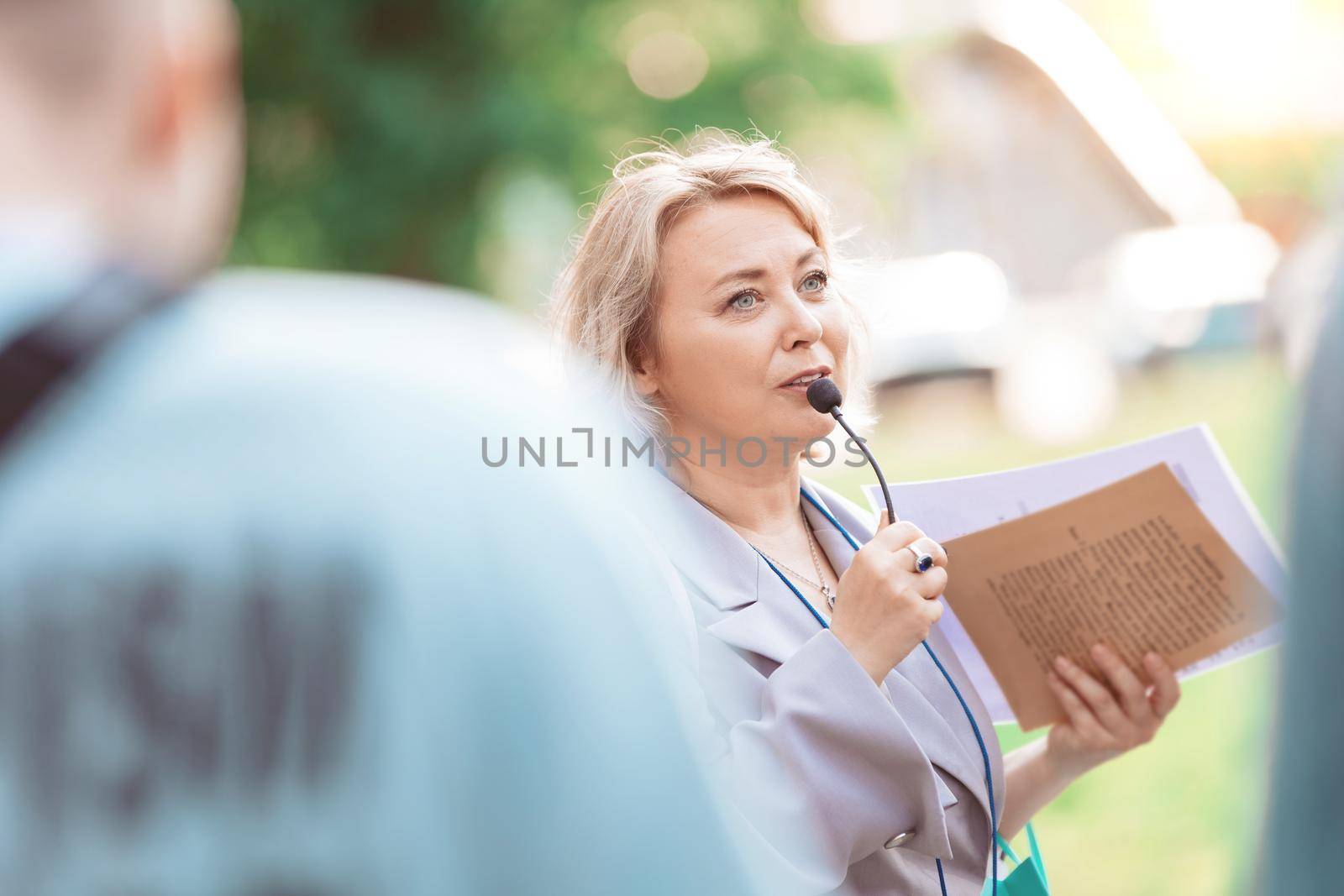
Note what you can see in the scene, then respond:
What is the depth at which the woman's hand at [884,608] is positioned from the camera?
134 cm

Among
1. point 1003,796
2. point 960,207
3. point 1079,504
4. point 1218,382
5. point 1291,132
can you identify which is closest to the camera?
point 1079,504

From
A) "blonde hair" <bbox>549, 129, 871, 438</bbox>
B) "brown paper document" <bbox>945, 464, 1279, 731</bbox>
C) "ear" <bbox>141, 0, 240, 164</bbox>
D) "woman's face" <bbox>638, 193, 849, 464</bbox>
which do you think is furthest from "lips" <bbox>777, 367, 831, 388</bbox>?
"ear" <bbox>141, 0, 240, 164</bbox>

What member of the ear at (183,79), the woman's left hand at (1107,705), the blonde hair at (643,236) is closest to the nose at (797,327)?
the blonde hair at (643,236)

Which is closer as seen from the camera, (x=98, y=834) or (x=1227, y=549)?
(x=98, y=834)

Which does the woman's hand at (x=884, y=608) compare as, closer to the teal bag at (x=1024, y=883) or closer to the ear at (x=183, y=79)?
the teal bag at (x=1024, y=883)

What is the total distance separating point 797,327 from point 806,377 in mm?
64

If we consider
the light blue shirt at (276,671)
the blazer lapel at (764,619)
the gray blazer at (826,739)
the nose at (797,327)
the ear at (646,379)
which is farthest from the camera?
the ear at (646,379)

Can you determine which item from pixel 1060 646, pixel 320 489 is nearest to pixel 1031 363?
pixel 1060 646

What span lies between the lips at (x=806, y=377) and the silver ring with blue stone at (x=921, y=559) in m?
0.28

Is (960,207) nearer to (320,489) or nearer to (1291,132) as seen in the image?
(1291,132)

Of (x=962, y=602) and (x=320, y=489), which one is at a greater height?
(x=962, y=602)

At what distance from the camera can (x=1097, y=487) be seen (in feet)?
4.91

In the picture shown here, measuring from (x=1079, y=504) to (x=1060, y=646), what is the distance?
0.73ft

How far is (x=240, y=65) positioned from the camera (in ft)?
27.7
